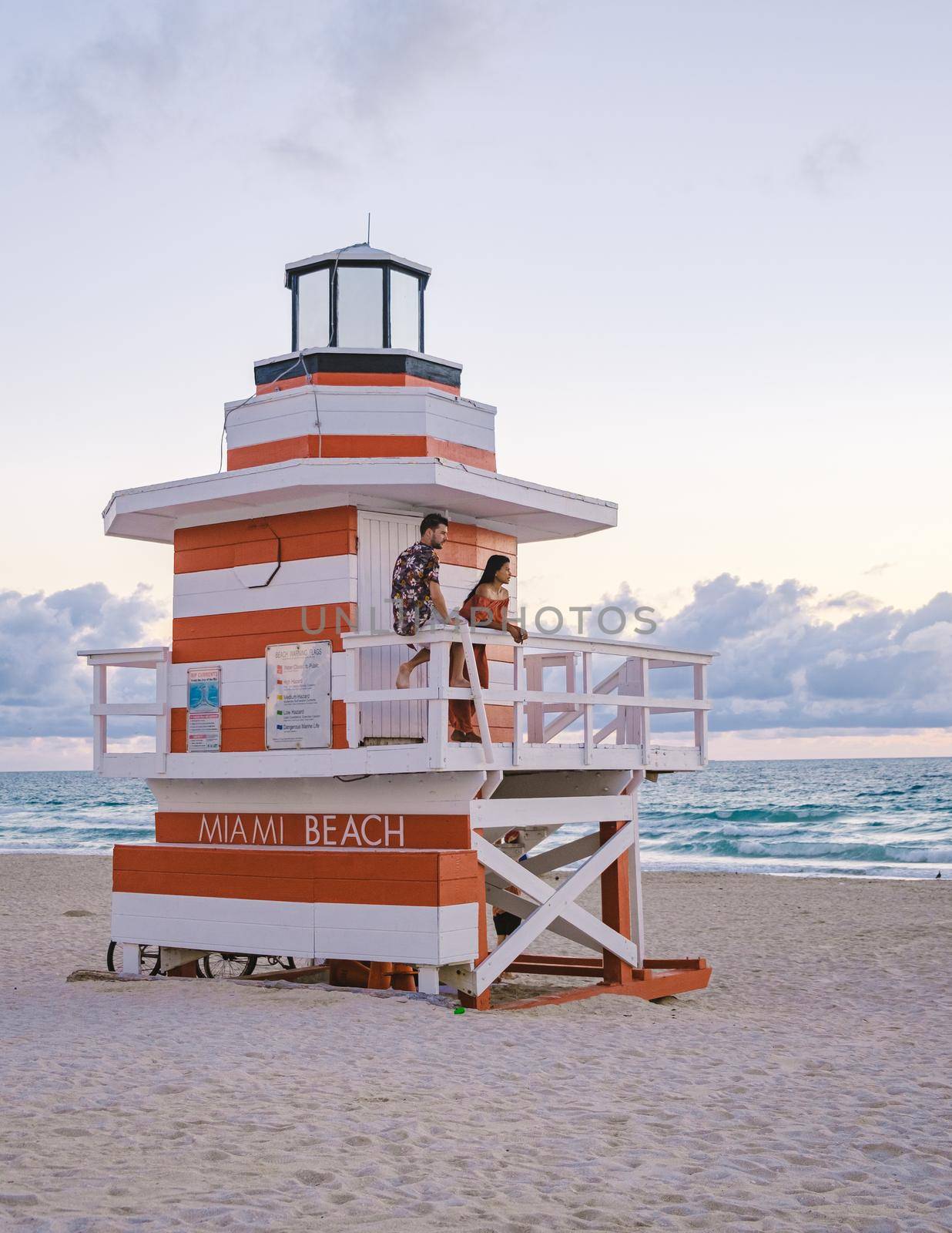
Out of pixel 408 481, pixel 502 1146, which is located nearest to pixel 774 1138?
pixel 502 1146

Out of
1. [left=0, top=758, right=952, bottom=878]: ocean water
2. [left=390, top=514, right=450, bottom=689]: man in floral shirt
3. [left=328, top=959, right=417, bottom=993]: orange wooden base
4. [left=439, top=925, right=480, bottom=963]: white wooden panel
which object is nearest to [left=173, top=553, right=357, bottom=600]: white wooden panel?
[left=390, top=514, right=450, bottom=689]: man in floral shirt

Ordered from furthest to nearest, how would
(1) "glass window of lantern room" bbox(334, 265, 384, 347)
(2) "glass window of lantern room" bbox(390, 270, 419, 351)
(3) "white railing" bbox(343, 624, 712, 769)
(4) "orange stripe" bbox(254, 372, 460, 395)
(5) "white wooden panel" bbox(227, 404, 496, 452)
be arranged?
(2) "glass window of lantern room" bbox(390, 270, 419, 351), (1) "glass window of lantern room" bbox(334, 265, 384, 347), (4) "orange stripe" bbox(254, 372, 460, 395), (5) "white wooden panel" bbox(227, 404, 496, 452), (3) "white railing" bbox(343, 624, 712, 769)

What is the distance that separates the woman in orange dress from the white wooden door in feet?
1.90

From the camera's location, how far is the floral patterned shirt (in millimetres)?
9977

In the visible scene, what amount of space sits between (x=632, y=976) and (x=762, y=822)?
126 ft

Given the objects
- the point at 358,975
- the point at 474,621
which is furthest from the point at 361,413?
the point at 358,975

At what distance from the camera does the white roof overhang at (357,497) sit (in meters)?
10.3

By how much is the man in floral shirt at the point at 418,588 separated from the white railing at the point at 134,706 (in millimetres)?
2516

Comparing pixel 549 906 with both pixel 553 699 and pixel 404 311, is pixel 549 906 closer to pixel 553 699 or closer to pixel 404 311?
pixel 553 699

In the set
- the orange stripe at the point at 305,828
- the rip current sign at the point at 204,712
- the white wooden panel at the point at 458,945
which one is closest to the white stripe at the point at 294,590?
the rip current sign at the point at 204,712

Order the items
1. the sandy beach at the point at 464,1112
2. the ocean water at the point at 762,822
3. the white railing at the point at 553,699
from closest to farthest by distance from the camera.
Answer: the sandy beach at the point at 464,1112
the white railing at the point at 553,699
the ocean water at the point at 762,822

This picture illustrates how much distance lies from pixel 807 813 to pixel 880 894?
24912 millimetres

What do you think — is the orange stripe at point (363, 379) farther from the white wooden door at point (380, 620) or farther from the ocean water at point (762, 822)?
the ocean water at point (762, 822)

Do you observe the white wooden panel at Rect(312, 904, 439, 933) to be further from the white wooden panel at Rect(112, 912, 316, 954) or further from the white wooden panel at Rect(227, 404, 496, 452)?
the white wooden panel at Rect(227, 404, 496, 452)
